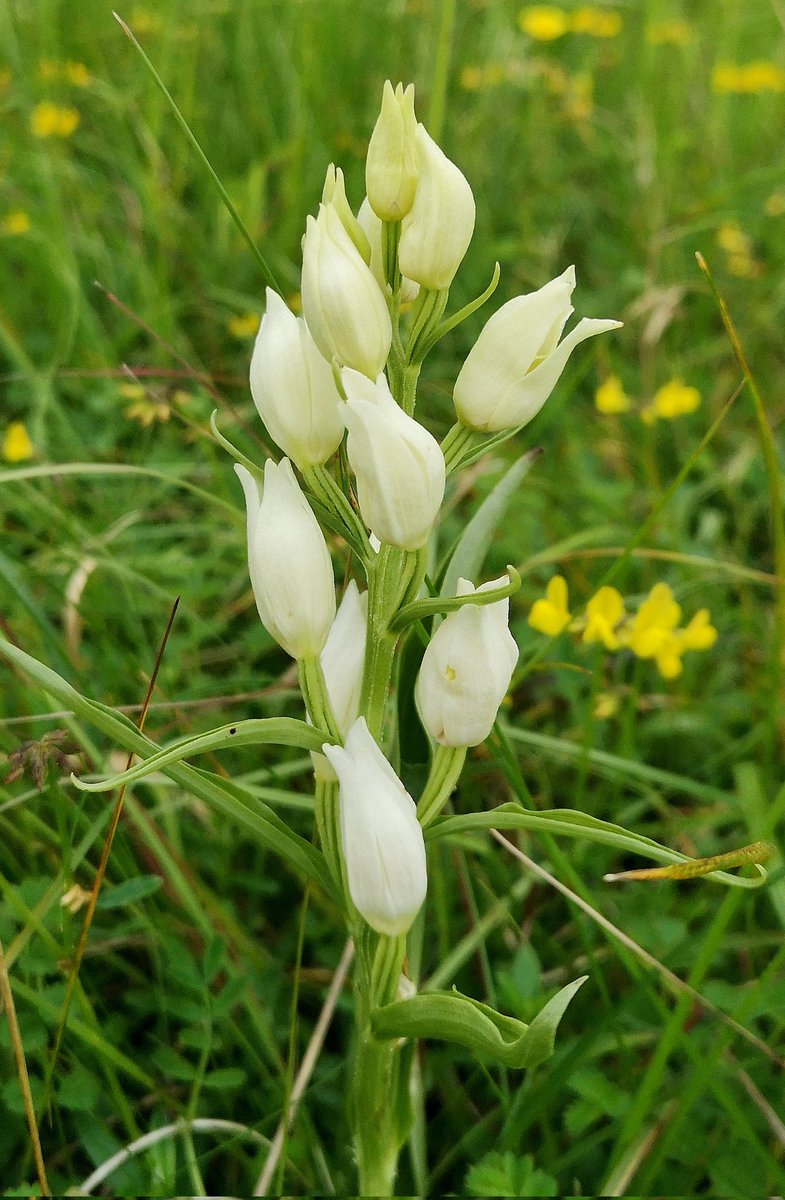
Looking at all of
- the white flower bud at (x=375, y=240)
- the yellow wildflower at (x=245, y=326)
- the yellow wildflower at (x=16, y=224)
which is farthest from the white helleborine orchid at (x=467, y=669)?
the yellow wildflower at (x=16, y=224)

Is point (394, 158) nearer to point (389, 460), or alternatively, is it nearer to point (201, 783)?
point (389, 460)

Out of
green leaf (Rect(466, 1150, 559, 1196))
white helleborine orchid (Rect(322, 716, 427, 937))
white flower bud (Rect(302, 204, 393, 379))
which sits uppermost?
white flower bud (Rect(302, 204, 393, 379))

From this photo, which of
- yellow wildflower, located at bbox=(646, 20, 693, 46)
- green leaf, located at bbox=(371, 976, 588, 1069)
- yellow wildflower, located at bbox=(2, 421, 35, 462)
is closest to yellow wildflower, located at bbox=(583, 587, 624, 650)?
green leaf, located at bbox=(371, 976, 588, 1069)

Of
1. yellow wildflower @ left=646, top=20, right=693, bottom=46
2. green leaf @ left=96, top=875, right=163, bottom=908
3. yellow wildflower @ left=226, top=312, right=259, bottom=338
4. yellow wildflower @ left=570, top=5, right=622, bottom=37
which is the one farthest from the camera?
yellow wildflower @ left=570, top=5, right=622, bottom=37

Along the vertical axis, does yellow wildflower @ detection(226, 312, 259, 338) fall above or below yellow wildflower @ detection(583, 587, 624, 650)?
below

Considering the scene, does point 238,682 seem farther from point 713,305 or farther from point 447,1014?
point 713,305

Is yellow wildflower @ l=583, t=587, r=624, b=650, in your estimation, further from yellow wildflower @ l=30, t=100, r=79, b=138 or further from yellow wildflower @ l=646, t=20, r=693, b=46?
yellow wildflower @ l=646, t=20, r=693, b=46
